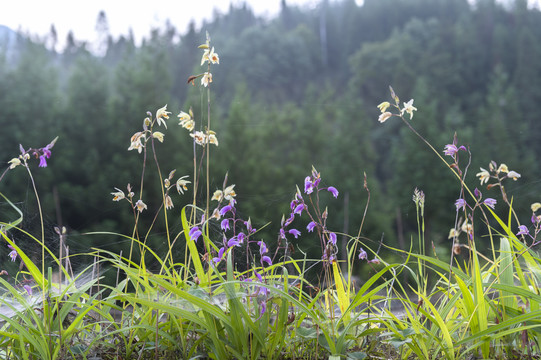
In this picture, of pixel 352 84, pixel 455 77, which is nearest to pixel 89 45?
pixel 352 84

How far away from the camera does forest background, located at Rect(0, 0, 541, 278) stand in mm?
19609

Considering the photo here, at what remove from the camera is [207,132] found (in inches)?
47.2

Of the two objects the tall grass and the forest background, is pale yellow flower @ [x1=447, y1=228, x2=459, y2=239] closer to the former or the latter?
the tall grass

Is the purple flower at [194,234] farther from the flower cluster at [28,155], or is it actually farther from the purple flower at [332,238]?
the flower cluster at [28,155]

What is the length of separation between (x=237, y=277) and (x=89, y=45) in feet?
92.3

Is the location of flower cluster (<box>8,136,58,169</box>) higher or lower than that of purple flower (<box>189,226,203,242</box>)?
higher

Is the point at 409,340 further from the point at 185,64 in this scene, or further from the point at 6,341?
the point at 185,64

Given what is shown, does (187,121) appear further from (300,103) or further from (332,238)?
(300,103)

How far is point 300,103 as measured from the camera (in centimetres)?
3152

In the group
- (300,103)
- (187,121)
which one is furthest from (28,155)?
(300,103)

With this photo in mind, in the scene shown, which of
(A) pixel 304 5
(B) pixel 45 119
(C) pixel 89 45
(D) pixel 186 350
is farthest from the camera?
(A) pixel 304 5

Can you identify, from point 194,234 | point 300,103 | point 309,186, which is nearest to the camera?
→ point 194,234

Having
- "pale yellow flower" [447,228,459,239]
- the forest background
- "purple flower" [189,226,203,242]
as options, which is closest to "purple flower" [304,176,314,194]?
"purple flower" [189,226,203,242]

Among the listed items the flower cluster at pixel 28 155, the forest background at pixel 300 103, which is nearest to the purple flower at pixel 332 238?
the flower cluster at pixel 28 155
